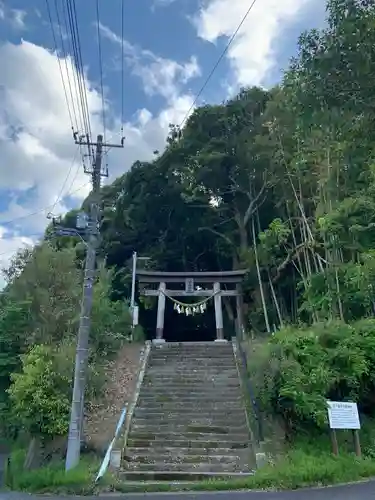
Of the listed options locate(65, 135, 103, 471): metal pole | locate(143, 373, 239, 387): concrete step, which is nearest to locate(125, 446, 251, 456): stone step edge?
locate(65, 135, 103, 471): metal pole

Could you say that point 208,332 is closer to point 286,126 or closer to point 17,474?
point 286,126

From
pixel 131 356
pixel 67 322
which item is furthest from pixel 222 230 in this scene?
pixel 67 322

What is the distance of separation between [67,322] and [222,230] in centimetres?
1117

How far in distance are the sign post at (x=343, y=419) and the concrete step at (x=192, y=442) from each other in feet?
5.76

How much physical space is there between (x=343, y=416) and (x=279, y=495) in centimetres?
220

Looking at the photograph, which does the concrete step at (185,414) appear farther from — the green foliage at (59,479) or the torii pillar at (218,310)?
the torii pillar at (218,310)

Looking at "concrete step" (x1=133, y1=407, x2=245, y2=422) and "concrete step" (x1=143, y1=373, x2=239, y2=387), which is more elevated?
"concrete step" (x1=143, y1=373, x2=239, y2=387)

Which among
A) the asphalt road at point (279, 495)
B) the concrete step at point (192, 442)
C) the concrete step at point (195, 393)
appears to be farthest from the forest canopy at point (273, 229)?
the concrete step at point (195, 393)

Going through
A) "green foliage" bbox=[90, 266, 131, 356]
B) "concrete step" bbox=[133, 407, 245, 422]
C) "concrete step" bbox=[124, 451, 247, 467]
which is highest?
"green foliage" bbox=[90, 266, 131, 356]

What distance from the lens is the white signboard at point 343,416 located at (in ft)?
27.9

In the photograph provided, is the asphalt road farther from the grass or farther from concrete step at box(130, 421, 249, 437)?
concrete step at box(130, 421, 249, 437)

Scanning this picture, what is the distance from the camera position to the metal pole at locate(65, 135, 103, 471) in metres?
8.44

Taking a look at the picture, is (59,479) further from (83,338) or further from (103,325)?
(103,325)

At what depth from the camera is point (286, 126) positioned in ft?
52.5
